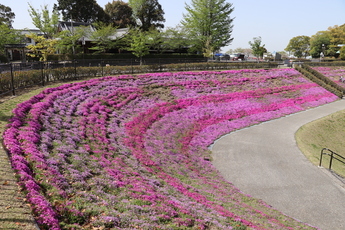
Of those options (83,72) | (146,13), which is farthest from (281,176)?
(146,13)

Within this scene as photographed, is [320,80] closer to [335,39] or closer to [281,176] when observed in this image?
[281,176]

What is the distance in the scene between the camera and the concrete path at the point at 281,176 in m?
11.6

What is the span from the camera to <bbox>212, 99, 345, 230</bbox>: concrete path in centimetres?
1156

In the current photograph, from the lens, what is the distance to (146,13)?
64.1 meters

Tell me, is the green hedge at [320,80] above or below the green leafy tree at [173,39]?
below

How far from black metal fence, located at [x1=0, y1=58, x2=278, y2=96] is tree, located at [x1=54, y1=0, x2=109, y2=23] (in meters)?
39.9

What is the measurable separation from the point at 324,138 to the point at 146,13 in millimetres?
52035

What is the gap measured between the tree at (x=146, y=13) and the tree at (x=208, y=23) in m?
9.59

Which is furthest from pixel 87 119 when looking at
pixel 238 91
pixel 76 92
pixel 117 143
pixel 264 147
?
pixel 238 91

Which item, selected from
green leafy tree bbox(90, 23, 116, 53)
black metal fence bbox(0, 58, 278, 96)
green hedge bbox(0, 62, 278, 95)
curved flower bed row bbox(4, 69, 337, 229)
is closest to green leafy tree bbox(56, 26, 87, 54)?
green leafy tree bbox(90, 23, 116, 53)

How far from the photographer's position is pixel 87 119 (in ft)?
56.3

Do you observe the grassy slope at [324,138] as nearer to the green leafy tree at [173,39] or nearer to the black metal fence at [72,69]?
the black metal fence at [72,69]

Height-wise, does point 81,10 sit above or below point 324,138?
above

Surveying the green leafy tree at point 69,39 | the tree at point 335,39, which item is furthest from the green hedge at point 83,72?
the tree at point 335,39
